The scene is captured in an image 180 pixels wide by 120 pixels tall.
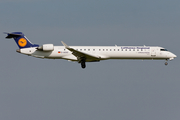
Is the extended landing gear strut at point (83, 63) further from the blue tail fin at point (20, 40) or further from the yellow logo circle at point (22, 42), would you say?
the yellow logo circle at point (22, 42)

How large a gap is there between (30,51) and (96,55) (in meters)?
8.85

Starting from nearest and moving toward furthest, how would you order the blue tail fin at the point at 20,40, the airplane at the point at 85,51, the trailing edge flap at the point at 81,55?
the trailing edge flap at the point at 81,55 → the airplane at the point at 85,51 → the blue tail fin at the point at 20,40

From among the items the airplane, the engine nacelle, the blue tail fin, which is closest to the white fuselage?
the airplane

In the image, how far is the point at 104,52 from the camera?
154 feet

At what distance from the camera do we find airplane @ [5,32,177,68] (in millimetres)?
46375

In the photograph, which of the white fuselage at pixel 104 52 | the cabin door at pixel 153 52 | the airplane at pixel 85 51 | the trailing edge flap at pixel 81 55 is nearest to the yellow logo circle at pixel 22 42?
the airplane at pixel 85 51

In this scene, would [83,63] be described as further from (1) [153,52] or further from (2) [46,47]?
(1) [153,52]

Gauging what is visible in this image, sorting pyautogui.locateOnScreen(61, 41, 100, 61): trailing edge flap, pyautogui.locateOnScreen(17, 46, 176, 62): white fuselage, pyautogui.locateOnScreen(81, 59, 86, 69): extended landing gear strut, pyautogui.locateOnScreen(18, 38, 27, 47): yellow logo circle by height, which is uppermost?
pyautogui.locateOnScreen(18, 38, 27, 47): yellow logo circle

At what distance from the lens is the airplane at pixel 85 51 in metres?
46.4

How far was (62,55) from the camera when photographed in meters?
46.7

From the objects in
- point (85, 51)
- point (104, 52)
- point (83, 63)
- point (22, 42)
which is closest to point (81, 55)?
point (83, 63)

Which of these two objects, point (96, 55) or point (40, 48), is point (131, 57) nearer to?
point (96, 55)

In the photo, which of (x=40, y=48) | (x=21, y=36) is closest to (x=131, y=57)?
(x=40, y=48)

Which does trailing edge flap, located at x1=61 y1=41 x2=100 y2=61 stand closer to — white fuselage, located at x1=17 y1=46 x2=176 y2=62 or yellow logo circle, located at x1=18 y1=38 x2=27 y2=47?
white fuselage, located at x1=17 y1=46 x2=176 y2=62
